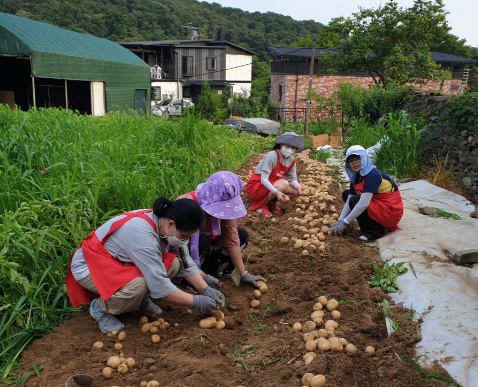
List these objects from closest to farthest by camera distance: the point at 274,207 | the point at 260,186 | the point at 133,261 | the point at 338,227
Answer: the point at 133,261
the point at 338,227
the point at 260,186
the point at 274,207

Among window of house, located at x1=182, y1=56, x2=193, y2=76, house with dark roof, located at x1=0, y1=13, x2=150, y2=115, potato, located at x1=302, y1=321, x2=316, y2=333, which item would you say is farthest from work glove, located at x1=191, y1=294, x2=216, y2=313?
window of house, located at x1=182, y1=56, x2=193, y2=76

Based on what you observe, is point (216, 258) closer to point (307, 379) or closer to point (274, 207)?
point (307, 379)

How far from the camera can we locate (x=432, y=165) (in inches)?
269

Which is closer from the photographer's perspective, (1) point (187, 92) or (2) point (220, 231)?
(2) point (220, 231)

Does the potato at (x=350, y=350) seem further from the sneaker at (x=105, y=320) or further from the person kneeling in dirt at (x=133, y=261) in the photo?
the sneaker at (x=105, y=320)

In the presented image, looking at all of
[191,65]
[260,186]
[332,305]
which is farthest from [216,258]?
[191,65]

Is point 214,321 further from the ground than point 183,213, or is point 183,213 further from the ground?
point 183,213

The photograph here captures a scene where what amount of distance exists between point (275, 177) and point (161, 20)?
50779mm

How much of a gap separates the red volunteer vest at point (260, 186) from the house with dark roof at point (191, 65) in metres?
24.3

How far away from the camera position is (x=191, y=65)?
32.1m

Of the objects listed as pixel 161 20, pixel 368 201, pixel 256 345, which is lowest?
pixel 256 345

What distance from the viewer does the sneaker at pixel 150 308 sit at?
2789 mm

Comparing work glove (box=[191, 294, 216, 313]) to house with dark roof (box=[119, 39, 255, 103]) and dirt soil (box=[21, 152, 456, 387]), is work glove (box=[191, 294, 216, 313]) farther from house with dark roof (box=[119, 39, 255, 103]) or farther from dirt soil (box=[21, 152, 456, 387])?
house with dark roof (box=[119, 39, 255, 103])

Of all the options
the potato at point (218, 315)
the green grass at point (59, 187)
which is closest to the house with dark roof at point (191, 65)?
the green grass at point (59, 187)
